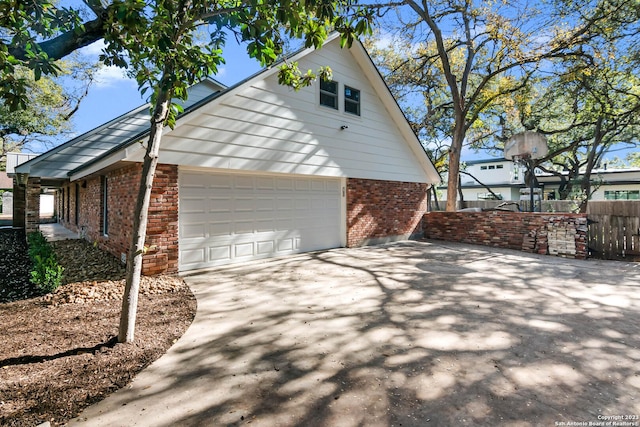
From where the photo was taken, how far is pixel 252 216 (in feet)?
25.0

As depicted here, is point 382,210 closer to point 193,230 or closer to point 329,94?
point 329,94

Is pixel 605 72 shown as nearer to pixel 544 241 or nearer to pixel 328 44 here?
pixel 544 241

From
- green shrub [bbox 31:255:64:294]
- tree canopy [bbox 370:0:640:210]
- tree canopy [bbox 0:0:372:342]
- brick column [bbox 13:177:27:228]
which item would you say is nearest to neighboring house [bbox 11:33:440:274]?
green shrub [bbox 31:255:64:294]

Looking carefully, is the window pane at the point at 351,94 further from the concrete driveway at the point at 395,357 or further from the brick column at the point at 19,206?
the brick column at the point at 19,206

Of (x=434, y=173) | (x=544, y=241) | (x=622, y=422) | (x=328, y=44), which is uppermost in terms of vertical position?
(x=328, y=44)

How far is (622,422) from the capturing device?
2.11 meters

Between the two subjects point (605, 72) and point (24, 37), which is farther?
point (605, 72)

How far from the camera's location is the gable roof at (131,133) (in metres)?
6.93

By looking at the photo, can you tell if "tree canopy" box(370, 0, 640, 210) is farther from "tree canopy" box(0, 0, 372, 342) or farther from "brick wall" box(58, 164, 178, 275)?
"brick wall" box(58, 164, 178, 275)

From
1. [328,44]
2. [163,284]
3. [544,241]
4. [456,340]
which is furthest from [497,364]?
[328,44]

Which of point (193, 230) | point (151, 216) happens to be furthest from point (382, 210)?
point (151, 216)

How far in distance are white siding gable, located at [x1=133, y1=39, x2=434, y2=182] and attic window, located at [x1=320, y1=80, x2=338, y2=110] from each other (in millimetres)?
193

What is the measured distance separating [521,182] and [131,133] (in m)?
30.6

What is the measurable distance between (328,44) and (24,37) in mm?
7323
